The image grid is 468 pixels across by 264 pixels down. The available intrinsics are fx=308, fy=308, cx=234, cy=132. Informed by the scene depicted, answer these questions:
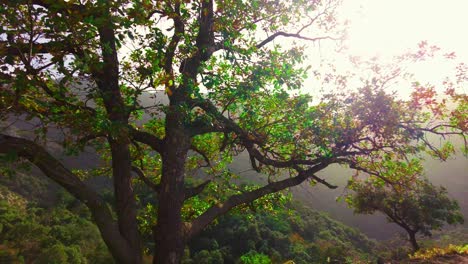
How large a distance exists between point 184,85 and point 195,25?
1606mm

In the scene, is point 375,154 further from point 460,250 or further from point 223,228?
point 223,228

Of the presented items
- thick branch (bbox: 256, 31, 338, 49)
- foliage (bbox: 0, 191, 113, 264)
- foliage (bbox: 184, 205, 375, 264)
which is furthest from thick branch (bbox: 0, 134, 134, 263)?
foliage (bbox: 184, 205, 375, 264)

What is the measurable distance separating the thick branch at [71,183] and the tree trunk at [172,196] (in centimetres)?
69

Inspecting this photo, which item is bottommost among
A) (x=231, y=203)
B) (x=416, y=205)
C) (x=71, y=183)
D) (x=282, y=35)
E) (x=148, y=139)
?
(x=416, y=205)

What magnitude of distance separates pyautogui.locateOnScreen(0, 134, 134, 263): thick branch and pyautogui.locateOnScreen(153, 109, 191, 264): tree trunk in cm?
69

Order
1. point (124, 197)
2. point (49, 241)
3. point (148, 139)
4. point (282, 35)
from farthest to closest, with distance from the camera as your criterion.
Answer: point (49, 241), point (282, 35), point (148, 139), point (124, 197)

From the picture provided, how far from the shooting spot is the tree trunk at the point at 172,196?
6.36m

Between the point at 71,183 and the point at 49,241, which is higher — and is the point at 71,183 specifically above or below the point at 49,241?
above

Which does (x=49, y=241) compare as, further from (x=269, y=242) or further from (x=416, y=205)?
(x=416, y=205)

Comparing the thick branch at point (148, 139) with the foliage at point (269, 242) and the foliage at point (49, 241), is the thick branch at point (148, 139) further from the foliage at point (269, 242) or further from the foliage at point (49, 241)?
the foliage at point (269, 242)

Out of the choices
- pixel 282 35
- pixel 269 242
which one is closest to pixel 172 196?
pixel 282 35

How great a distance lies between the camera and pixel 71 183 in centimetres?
550

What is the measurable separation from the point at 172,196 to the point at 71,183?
6.51 ft

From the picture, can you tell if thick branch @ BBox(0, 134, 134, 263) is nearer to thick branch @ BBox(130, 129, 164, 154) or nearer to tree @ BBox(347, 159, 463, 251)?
thick branch @ BBox(130, 129, 164, 154)
